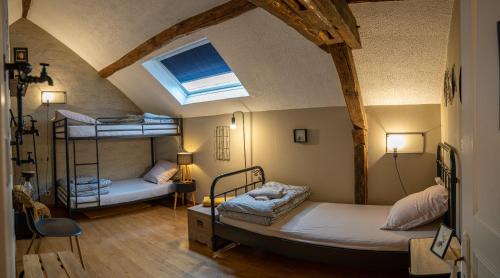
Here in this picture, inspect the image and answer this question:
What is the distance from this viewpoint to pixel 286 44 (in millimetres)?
2852

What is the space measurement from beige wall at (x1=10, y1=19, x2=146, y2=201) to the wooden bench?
332cm

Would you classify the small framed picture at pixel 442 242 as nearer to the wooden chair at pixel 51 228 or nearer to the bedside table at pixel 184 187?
the wooden chair at pixel 51 228

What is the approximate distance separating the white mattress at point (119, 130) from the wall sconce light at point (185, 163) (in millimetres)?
542

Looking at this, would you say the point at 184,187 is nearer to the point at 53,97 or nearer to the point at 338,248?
the point at 53,97

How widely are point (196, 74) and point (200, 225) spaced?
2180mm

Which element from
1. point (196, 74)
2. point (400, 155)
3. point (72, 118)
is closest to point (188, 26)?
point (196, 74)

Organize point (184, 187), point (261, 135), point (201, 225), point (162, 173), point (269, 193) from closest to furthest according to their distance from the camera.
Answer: point (269, 193), point (201, 225), point (261, 135), point (184, 187), point (162, 173)

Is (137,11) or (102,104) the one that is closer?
(137,11)

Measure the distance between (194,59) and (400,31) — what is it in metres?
2.61

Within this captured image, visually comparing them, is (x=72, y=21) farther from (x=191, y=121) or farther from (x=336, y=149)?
(x=336, y=149)

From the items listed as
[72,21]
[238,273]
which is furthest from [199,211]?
[72,21]

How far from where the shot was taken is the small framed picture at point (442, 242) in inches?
63.8

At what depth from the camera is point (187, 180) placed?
5191mm

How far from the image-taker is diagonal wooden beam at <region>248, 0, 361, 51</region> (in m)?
1.72
